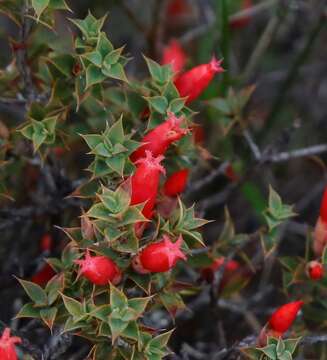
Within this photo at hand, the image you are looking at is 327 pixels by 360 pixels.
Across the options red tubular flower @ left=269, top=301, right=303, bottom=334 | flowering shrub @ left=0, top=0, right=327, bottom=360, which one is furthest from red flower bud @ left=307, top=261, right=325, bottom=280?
red tubular flower @ left=269, top=301, right=303, bottom=334

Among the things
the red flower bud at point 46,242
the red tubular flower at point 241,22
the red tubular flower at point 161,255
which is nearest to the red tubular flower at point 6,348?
the red tubular flower at point 161,255

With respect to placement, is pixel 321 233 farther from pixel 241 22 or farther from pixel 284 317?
pixel 241 22

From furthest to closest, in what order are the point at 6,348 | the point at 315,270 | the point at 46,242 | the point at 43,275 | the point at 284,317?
the point at 46,242
the point at 43,275
the point at 315,270
the point at 284,317
the point at 6,348

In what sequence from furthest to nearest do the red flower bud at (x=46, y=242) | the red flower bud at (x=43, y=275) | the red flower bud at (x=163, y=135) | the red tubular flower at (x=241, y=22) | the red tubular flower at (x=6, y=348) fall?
the red tubular flower at (x=241, y=22) → the red flower bud at (x=46, y=242) → the red flower bud at (x=43, y=275) → the red flower bud at (x=163, y=135) → the red tubular flower at (x=6, y=348)

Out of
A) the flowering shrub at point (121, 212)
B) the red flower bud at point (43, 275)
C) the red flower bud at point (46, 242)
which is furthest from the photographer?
the red flower bud at point (46, 242)

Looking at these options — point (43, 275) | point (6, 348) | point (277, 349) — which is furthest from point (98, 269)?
point (43, 275)

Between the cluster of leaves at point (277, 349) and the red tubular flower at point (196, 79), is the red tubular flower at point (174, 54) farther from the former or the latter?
the cluster of leaves at point (277, 349)

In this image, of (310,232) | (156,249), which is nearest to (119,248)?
(156,249)
